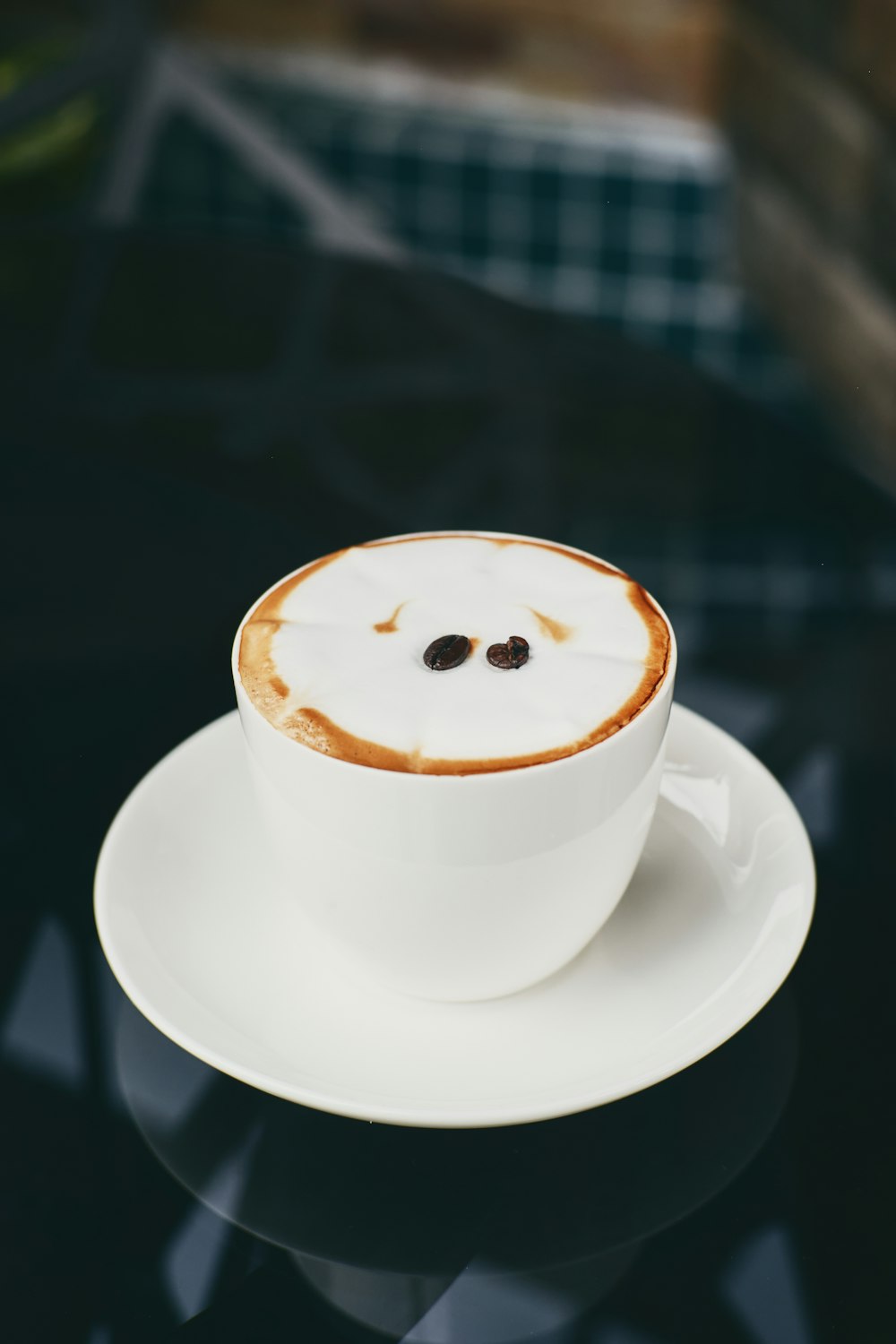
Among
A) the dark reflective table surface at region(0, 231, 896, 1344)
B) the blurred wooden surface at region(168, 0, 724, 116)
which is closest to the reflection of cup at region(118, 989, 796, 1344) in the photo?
the dark reflective table surface at region(0, 231, 896, 1344)

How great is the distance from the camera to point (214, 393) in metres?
0.78

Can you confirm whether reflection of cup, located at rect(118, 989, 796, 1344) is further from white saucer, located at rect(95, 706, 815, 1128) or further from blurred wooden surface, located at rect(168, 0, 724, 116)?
blurred wooden surface, located at rect(168, 0, 724, 116)

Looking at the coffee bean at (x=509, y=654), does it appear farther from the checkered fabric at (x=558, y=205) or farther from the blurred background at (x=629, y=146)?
the checkered fabric at (x=558, y=205)

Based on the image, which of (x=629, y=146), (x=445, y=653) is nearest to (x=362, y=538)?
(x=445, y=653)

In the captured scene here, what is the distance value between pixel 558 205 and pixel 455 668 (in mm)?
1672

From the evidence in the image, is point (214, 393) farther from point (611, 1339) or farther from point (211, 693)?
point (611, 1339)

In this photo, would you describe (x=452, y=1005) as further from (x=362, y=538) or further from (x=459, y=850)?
(x=362, y=538)

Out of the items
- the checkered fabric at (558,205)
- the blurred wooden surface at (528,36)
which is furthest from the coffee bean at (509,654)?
the blurred wooden surface at (528,36)

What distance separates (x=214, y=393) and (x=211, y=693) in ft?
0.85

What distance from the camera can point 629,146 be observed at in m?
1.84

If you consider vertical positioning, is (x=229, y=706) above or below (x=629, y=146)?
above

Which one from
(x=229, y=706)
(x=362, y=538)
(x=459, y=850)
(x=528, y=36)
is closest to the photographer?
(x=459, y=850)

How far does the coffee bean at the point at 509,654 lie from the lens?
1.26 ft

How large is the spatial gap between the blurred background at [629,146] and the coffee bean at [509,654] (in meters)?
1.10
